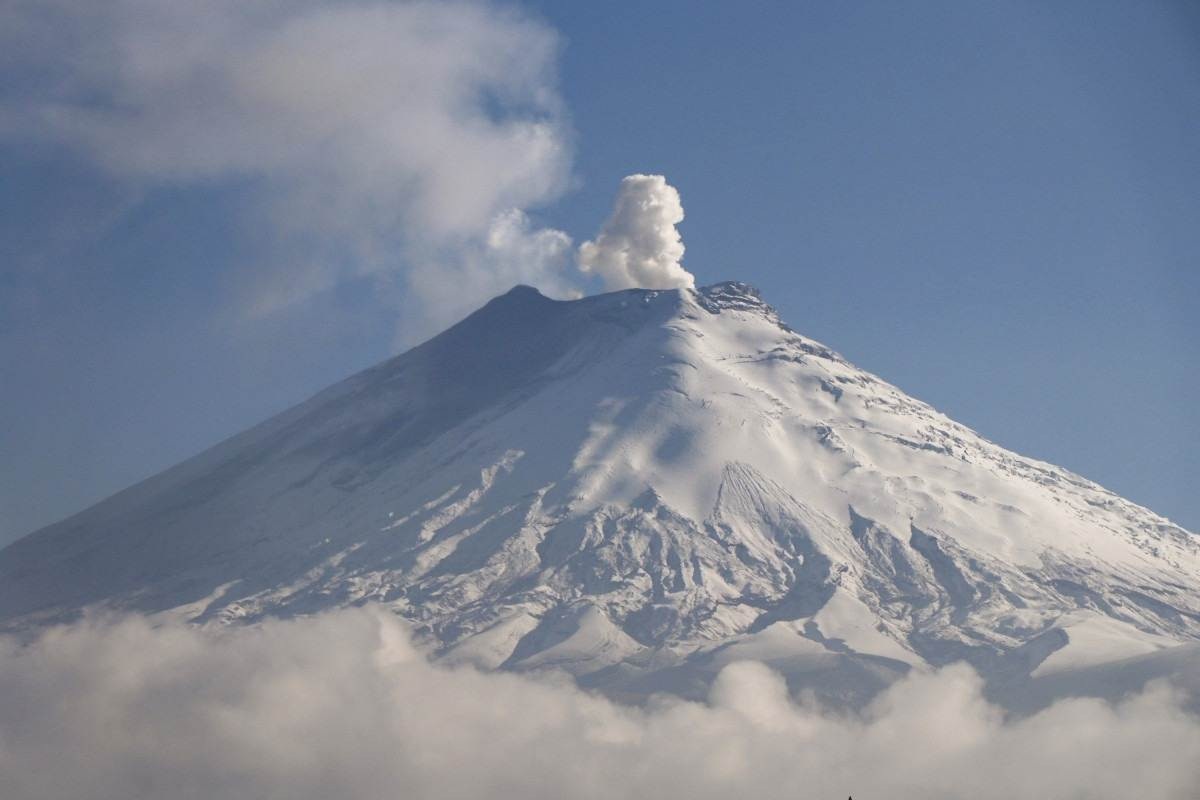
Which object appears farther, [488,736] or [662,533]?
[662,533]

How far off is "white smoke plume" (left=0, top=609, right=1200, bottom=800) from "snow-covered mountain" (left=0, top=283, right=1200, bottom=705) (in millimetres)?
3701

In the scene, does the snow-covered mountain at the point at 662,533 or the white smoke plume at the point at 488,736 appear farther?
the snow-covered mountain at the point at 662,533

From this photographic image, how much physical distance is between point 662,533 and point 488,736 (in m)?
29.7

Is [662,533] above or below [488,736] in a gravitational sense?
above

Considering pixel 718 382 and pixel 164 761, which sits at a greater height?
pixel 718 382

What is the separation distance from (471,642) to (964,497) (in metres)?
53.6

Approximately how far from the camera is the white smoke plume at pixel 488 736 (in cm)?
12519

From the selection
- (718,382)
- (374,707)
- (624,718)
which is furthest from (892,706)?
(718,382)

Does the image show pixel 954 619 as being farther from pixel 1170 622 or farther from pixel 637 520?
pixel 637 520

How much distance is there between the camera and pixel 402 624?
488ft

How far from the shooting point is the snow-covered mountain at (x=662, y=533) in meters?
144

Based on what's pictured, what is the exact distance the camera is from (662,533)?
15512cm

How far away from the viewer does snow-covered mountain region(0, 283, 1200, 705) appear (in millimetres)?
143500

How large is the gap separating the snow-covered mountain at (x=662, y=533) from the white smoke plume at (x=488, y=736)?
3701mm
